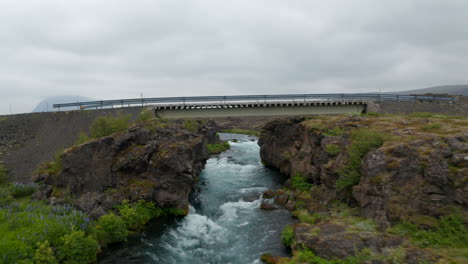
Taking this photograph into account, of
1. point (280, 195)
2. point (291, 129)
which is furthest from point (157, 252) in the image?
point (291, 129)

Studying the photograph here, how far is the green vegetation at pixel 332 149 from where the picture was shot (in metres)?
24.7

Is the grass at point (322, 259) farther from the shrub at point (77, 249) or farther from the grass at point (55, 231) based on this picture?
the grass at point (55, 231)

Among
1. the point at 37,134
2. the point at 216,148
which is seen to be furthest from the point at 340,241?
the point at 216,148

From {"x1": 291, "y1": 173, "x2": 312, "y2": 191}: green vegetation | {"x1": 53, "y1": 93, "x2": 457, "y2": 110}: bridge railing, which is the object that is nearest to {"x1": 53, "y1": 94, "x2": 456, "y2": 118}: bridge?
{"x1": 53, "y1": 93, "x2": 457, "y2": 110}: bridge railing

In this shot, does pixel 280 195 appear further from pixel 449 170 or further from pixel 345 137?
pixel 449 170

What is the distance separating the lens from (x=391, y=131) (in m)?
21.8

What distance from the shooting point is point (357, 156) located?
20078 millimetres

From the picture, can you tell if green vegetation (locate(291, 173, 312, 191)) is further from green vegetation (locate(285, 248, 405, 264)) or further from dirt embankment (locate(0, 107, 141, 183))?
dirt embankment (locate(0, 107, 141, 183))

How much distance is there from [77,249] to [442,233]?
21.0 metres

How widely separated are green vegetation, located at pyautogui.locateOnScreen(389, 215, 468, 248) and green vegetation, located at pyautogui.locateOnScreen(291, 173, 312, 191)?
14723 mm

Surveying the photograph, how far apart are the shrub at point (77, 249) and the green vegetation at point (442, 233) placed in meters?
18.7

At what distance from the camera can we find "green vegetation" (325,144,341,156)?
24.7 meters

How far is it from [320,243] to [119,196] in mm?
18188

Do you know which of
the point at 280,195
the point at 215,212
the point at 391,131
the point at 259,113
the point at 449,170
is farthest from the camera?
the point at 259,113
